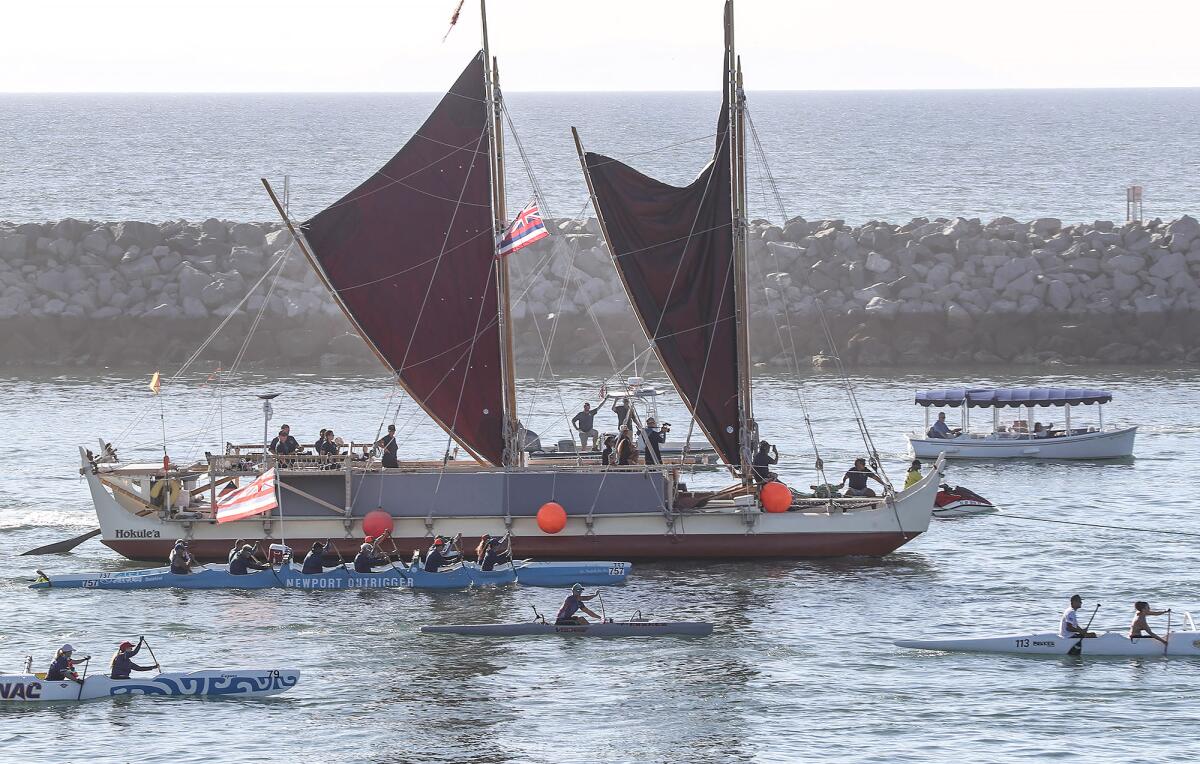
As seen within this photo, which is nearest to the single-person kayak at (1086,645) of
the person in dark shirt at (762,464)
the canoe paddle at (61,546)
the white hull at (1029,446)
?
the person in dark shirt at (762,464)

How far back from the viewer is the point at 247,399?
82.8 meters

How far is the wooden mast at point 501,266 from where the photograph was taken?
53656 mm

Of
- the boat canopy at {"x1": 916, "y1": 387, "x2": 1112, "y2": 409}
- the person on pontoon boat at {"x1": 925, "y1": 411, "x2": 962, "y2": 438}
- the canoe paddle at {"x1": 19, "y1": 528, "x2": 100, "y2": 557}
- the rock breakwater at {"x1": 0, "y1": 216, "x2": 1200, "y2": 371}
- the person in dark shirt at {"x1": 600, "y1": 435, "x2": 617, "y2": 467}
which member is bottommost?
the canoe paddle at {"x1": 19, "y1": 528, "x2": 100, "y2": 557}

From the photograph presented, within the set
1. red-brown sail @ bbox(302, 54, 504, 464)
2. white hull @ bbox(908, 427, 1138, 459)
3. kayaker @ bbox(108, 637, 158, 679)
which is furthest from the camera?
white hull @ bbox(908, 427, 1138, 459)

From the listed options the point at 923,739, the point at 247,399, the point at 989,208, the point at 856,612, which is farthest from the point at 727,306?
the point at 989,208

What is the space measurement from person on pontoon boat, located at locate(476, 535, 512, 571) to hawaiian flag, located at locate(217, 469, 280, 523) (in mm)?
6506

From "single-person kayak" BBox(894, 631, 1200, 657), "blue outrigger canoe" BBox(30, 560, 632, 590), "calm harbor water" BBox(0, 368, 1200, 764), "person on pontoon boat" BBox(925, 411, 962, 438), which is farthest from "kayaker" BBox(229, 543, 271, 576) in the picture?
"person on pontoon boat" BBox(925, 411, 962, 438)

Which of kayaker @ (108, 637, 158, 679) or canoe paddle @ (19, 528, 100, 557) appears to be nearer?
kayaker @ (108, 637, 158, 679)

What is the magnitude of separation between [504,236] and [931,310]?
47.5 metres

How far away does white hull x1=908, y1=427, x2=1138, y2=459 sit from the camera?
70.5 metres

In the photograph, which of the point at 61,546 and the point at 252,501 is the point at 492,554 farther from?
the point at 61,546

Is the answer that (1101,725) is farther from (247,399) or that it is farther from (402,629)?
(247,399)

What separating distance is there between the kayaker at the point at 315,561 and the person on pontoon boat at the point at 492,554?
15.7 ft

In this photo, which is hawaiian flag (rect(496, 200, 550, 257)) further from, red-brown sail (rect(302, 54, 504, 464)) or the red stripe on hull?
the red stripe on hull
